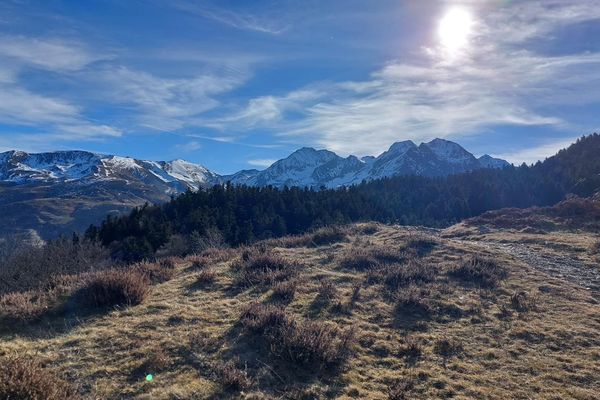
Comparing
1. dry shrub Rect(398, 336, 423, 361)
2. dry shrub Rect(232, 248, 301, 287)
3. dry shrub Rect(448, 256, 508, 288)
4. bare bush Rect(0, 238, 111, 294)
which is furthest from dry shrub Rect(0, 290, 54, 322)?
bare bush Rect(0, 238, 111, 294)

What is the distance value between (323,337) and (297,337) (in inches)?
25.9

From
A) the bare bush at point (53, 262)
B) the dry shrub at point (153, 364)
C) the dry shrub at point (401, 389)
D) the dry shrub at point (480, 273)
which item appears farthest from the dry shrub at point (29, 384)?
the bare bush at point (53, 262)

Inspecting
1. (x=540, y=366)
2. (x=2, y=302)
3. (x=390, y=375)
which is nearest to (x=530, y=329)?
(x=540, y=366)

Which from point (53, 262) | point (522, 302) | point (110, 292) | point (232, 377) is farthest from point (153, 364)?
point (53, 262)

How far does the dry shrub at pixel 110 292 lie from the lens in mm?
13086

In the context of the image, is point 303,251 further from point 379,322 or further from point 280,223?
point 280,223

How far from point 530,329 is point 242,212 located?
67726 mm

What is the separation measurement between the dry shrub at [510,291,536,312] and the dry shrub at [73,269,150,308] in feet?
43.2

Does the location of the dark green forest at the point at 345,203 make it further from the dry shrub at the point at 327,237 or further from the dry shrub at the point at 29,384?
the dry shrub at the point at 29,384

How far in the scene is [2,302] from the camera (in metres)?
12.8

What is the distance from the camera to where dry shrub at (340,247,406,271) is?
2150 cm

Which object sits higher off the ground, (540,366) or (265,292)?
(265,292)

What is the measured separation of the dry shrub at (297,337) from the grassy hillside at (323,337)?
0.03 metres

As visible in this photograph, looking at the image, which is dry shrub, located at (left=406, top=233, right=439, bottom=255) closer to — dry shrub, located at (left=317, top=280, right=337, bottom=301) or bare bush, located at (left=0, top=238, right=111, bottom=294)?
dry shrub, located at (left=317, top=280, right=337, bottom=301)
